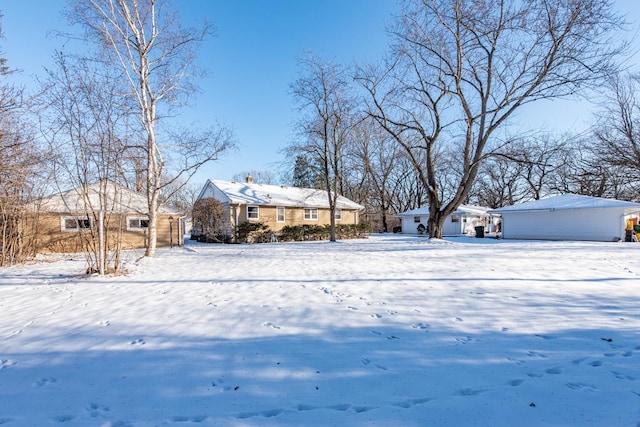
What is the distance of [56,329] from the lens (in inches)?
156

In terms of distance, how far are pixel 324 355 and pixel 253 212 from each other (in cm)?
1938

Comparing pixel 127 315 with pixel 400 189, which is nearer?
pixel 127 315

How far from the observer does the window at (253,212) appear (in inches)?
857

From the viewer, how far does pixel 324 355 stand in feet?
10.3

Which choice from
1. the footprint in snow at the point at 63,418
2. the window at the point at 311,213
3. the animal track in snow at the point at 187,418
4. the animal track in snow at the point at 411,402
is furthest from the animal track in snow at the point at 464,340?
the window at the point at 311,213

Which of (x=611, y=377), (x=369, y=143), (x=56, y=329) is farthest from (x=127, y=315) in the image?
(x=369, y=143)

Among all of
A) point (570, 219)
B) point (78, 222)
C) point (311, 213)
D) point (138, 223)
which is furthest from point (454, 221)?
point (78, 222)

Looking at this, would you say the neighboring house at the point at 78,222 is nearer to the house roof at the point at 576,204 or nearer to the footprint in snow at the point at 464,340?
the footprint in snow at the point at 464,340

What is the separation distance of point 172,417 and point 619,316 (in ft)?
17.5

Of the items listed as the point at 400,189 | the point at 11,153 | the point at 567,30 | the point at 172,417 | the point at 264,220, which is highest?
the point at 567,30

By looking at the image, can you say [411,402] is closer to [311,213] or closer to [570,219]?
[311,213]

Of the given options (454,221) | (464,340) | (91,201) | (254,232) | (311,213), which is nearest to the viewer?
(464,340)

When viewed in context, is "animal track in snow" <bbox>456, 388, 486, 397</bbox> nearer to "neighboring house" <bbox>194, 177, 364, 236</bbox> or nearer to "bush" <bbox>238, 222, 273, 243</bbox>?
"bush" <bbox>238, 222, 273, 243</bbox>

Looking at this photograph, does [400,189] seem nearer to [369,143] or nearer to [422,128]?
[369,143]
